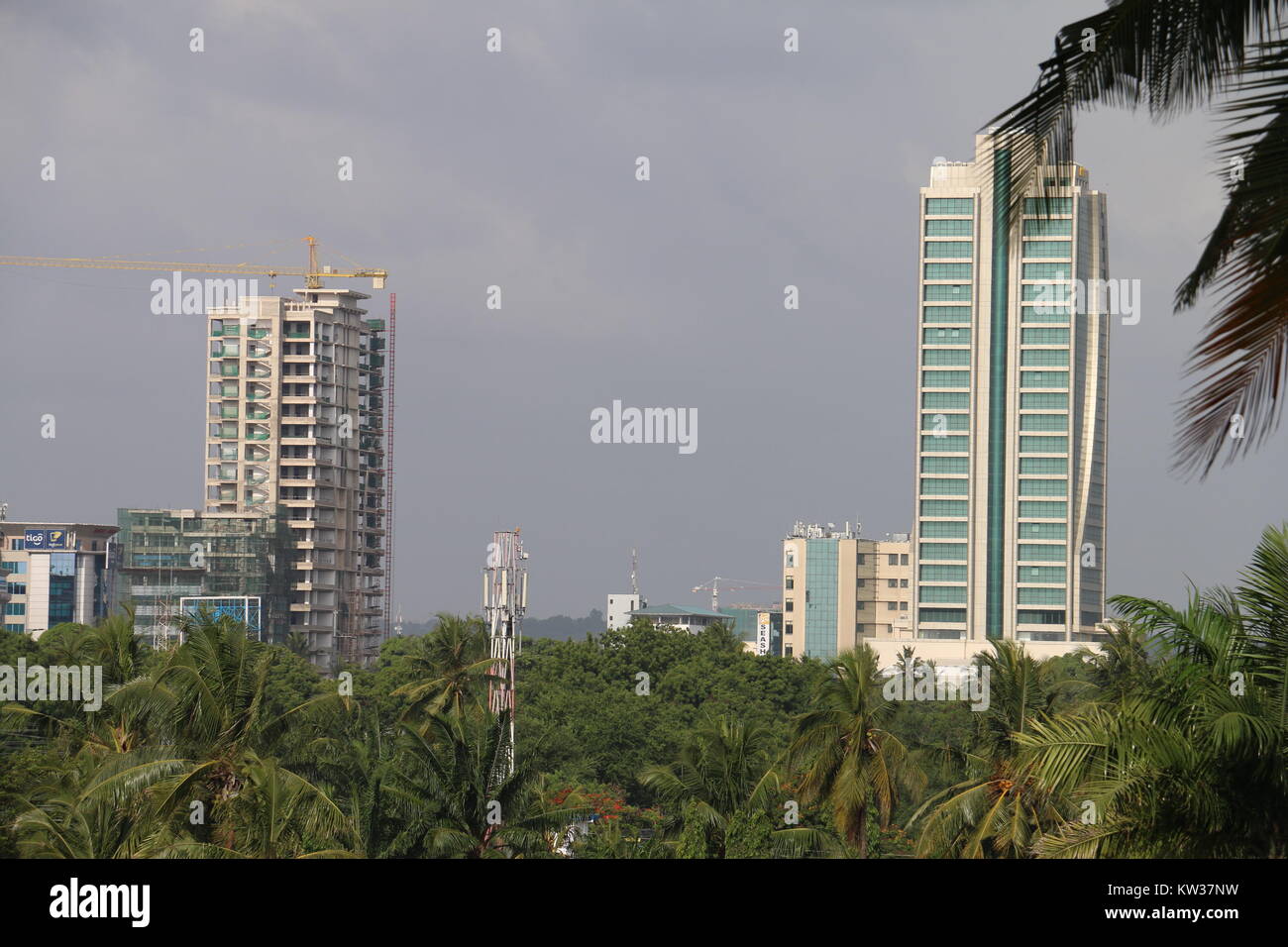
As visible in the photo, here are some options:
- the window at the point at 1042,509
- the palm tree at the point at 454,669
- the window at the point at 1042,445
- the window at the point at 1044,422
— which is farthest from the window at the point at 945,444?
the palm tree at the point at 454,669

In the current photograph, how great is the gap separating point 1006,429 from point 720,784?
303ft

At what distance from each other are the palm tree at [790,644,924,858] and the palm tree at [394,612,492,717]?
12121 millimetres

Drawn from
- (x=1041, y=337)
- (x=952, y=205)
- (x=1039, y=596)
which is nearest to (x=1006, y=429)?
(x=1041, y=337)

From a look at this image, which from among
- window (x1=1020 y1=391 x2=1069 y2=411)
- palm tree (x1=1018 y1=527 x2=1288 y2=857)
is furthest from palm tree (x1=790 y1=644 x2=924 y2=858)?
window (x1=1020 y1=391 x2=1069 y2=411)

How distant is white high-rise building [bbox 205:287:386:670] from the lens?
13662cm

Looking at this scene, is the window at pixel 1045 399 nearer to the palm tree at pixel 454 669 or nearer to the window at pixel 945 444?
the window at pixel 945 444

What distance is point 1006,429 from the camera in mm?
123562

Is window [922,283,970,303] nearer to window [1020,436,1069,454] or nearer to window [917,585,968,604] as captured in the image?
window [1020,436,1069,454]

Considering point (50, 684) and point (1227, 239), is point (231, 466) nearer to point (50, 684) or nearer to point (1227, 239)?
point (50, 684)

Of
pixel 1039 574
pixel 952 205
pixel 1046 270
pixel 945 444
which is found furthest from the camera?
pixel 952 205

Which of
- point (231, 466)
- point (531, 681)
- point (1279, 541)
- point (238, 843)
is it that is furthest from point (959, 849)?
point (231, 466)

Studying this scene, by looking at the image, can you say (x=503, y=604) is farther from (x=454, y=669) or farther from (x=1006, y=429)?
(x=1006, y=429)

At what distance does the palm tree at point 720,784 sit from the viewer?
3347 cm

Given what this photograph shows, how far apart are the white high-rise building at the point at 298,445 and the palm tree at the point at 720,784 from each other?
102503 millimetres
